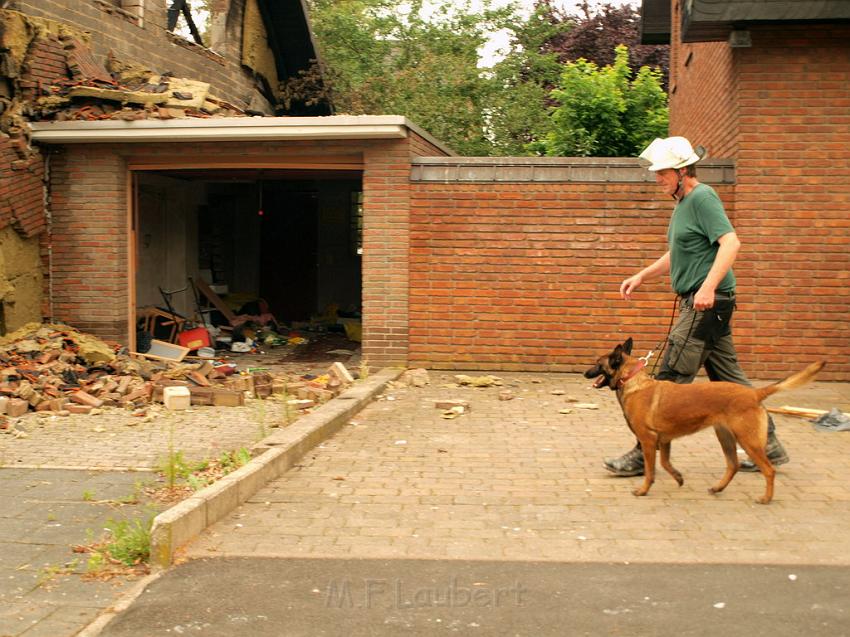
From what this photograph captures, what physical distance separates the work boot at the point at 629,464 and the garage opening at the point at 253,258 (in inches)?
363

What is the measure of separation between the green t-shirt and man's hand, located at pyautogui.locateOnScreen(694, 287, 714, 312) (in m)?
0.38

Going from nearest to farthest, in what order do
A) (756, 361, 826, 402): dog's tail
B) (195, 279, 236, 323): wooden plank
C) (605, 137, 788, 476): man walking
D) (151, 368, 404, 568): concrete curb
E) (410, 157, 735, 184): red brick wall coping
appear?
(151, 368, 404, 568): concrete curb < (756, 361, 826, 402): dog's tail < (605, 137, 788, 476): man walking < (410, 157, 735, 184): red brick wall coping < (195, 279, 236, 323): wooden plank

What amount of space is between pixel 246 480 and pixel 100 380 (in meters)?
5.77

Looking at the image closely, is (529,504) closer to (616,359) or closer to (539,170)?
(616,359)

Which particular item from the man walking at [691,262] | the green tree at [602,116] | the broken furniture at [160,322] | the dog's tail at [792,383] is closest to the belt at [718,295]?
the man walking at [691,262]

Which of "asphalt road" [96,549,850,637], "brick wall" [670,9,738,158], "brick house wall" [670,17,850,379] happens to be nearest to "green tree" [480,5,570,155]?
"brick wall" [670,9,738,158]

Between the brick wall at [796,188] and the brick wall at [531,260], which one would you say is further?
the brick wall at [531,260]

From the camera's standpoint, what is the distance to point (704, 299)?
5.84 m

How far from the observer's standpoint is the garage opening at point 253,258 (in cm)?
1625

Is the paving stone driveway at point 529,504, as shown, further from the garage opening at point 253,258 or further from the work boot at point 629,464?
the garage opening at point 253,258

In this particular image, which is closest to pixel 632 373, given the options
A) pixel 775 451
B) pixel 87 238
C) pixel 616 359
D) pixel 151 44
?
pixel 616 359

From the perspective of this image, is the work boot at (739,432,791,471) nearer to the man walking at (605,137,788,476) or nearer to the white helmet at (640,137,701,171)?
the man walking at (605,137,788,476)

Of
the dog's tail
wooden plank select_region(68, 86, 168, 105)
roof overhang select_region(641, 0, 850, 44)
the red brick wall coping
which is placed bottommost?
the dog's tail

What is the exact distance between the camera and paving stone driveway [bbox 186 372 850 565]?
4965 mm
